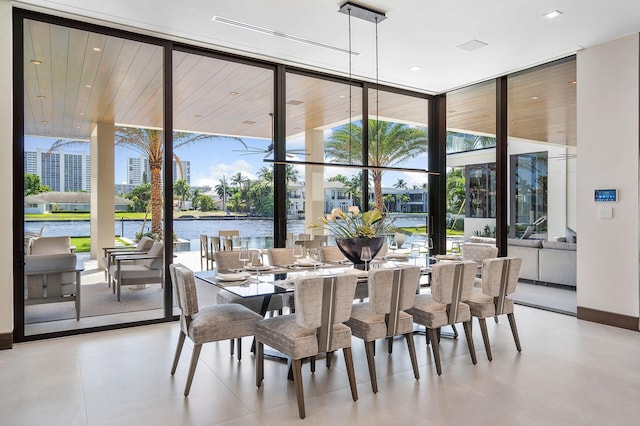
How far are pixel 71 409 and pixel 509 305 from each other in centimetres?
370

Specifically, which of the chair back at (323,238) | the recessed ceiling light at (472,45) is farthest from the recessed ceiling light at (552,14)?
the chair back at (323,238)

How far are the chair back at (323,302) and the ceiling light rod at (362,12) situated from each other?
2694 millimetres

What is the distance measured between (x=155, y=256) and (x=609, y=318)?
17.7 ft

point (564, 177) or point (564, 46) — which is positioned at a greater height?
point (564, 46)

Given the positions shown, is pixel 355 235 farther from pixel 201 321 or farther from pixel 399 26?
pixel 399 26

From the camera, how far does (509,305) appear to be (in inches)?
163

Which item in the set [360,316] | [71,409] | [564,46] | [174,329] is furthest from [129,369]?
[564,46]

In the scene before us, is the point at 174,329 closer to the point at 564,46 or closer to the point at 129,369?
the point at 129,369

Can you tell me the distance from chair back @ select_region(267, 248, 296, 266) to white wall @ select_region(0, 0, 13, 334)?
2542 millimetres

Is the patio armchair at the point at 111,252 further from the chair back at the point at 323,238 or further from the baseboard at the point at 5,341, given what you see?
the chair back at the point at 323,238

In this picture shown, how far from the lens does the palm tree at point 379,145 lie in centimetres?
655

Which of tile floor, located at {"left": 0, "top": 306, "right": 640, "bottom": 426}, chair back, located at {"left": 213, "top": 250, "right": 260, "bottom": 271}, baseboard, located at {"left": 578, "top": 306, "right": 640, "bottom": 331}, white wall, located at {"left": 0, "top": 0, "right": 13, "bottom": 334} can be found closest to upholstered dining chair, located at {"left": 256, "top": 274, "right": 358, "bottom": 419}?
tile floor, located at {"left": 0, "top": 306, "right": 640, "bottom": 426}

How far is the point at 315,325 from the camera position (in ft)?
9.67

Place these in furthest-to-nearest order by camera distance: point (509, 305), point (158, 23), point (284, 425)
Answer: point (158, 23) → point (509, 305) → point (284, 425)
